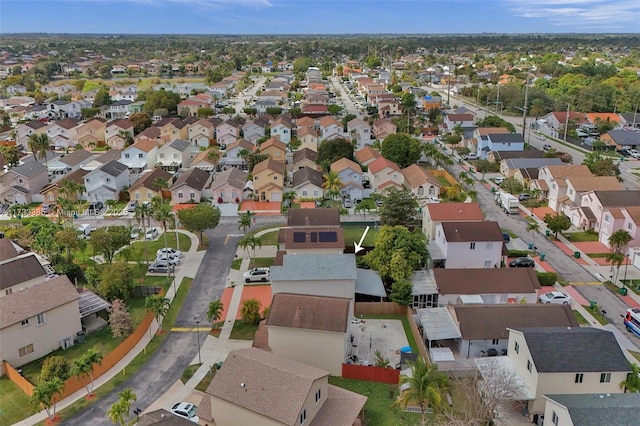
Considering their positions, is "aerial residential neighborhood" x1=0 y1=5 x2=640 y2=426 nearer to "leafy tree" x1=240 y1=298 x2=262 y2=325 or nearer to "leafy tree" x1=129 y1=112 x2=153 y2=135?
"leafy tree" x1=240 y1=298 x2=262 y2=325

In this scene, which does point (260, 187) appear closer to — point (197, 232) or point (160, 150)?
point (197, 232)

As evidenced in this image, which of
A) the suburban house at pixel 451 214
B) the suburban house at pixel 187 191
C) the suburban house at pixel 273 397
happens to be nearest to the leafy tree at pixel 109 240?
the suburban house at pixel 187 191

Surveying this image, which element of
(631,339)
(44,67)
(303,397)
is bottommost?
(631,339)

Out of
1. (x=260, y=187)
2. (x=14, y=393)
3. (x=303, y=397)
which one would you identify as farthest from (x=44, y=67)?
(x=303, y=397)

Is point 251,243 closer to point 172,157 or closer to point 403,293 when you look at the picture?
point 403,293

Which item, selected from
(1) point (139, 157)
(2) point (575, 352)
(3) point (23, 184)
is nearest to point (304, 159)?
(1) point (139, 157)

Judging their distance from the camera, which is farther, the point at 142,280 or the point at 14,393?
the point at 142,280
